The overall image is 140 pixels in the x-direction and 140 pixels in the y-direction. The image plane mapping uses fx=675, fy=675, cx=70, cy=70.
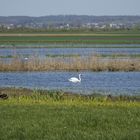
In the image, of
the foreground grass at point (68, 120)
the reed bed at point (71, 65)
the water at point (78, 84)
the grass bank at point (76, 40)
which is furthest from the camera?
the grass bank at point (76, 40)

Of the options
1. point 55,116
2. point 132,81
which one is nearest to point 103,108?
point 55,116

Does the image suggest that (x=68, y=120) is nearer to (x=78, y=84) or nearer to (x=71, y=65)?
(x=78, y=84)

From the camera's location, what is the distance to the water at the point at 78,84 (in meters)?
31.8

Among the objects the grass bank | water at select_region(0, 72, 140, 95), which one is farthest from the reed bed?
the grass bank

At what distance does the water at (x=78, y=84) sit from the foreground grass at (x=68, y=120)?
31.7 feet

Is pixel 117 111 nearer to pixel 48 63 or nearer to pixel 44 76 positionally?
pixel 44 76

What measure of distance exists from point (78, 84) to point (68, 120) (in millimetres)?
17700

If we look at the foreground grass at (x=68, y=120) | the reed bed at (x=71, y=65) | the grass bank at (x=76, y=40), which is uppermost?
the foreground grass at (x=68, y=120)

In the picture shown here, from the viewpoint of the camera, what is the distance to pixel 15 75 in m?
39.9

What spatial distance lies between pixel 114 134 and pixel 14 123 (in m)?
2.79

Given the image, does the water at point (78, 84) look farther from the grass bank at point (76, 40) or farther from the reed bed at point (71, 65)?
the grass bank at point (76, 40)

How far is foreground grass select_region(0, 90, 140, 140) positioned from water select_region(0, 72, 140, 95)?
9.65m

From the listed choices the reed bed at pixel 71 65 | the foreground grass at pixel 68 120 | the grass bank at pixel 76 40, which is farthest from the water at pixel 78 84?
the grass bank at pixel 76 40

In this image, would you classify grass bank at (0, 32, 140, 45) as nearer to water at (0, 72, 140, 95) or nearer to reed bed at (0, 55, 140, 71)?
reed bed at (0, 55, 140, 71)
